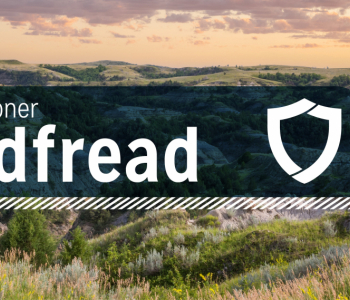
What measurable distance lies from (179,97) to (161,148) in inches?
3161

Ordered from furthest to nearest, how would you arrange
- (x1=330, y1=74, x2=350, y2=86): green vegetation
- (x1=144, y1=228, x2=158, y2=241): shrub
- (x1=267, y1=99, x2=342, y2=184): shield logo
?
(x1=330, y1=74, x2=350, y2=86): green vegetation
(x1=267, y1=99, x2=342, y2=184): shield logo
(x1=144, y1=228, x2=158, y2=241): shrub

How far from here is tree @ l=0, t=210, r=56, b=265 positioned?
33.3 feet

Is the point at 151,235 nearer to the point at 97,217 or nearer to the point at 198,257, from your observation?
the point at 198,257

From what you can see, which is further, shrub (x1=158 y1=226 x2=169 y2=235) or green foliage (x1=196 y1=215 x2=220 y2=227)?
green foliage (x1=196 y1=215 x2=220 y2=227)

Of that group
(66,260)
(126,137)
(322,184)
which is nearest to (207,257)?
(66,260)

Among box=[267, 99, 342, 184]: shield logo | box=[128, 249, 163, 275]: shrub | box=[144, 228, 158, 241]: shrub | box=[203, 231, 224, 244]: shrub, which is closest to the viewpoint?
box=[128, 249, 163, 275]: shrub

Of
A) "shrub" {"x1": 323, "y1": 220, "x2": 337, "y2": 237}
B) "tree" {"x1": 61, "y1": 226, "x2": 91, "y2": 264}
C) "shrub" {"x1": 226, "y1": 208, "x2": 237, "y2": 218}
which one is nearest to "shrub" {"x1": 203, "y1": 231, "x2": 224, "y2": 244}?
"shrub" {"x1": 226, "y1": 208, "x2": 237, "y2": 218}

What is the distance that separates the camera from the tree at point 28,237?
1016 cm

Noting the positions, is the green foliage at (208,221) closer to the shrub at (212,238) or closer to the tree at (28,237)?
the shrub at (212,238)

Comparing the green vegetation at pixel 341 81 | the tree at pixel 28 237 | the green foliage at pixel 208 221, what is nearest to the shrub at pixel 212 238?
the green foliage at pixel 208 221

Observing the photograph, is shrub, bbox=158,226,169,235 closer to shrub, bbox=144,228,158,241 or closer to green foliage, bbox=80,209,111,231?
shrub, bbox=144,228,158,241

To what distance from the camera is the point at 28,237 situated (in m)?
10.3

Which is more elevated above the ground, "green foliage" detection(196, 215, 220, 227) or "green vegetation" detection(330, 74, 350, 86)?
"green vegetation" detection(330, 74, 350, 86)

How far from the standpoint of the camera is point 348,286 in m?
4.62
